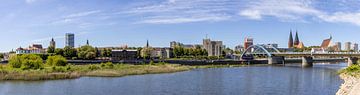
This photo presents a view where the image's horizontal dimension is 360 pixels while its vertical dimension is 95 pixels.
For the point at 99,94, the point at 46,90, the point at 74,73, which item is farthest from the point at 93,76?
the point at 99,94

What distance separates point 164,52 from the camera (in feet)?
549

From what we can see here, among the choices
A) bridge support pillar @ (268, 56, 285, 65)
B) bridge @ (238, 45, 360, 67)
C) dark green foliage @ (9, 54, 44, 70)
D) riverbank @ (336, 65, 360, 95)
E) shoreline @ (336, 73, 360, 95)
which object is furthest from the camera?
bridge support pillar @ (268, 56, 285, 65)

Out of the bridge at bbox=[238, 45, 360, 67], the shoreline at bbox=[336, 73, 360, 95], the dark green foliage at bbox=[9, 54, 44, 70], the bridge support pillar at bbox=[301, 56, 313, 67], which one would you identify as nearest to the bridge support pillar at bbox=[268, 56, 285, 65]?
the bridge at bbox=[238, 45, 360, 67]

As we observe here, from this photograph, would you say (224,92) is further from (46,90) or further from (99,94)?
(46,90)

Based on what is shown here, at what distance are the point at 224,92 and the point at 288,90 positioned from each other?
6956 millimetres

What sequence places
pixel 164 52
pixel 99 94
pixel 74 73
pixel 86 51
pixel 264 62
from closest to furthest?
pixel 99 94, pixel 74 73, pixel 86 51, pixel 264 62, pixel 164 52

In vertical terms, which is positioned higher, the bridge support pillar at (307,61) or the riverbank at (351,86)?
the bridge support pillar at (307,61)

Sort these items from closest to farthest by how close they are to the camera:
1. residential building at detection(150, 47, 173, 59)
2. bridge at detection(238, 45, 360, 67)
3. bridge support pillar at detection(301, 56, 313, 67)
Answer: bridge at detection(238, 45, 360, 67) < bridge support pillar at detection(301, 56, 313, 67) < residential building at detection(150, 47, 173, 59)

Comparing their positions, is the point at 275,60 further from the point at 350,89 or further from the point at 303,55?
the point at 350,89

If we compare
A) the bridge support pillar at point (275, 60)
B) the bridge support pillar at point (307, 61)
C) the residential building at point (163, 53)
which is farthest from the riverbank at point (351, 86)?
the residential building at point (163, 53)

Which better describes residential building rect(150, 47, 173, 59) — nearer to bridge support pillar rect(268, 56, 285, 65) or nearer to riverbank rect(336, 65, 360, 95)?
bridge support pillar rect(268, 56, 285, 65)

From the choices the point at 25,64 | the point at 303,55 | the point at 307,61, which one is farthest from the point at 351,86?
the point at 303,55

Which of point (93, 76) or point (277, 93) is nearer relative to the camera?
point (277, 93)

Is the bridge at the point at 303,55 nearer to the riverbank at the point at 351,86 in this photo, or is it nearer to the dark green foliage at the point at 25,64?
the riverbank at the point at 351,86
